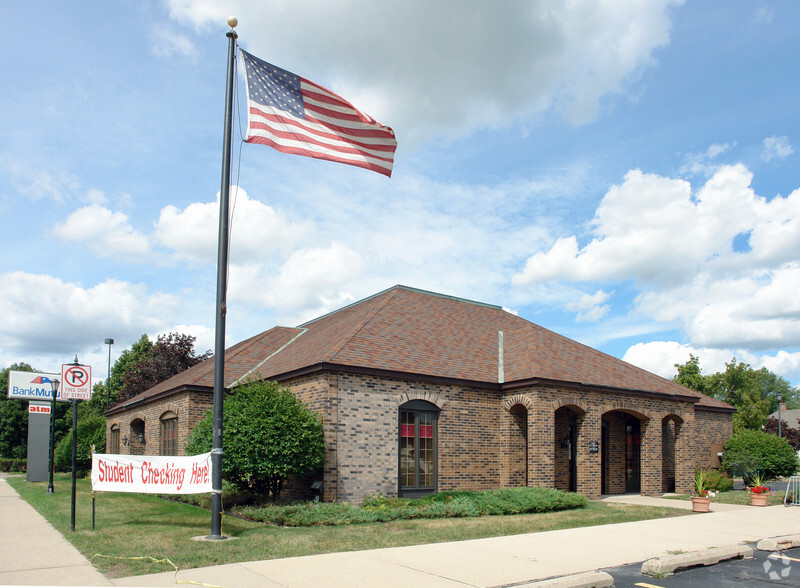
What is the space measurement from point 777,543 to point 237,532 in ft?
31.8

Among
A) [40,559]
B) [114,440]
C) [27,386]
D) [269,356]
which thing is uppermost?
[269,356]

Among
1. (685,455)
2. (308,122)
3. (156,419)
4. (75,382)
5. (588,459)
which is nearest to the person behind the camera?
Result: (308,122)

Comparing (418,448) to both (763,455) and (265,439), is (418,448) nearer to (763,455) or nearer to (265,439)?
(265,439)

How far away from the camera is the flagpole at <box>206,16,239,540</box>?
448 inches

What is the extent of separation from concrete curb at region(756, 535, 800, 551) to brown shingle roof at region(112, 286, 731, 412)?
8.47 meters

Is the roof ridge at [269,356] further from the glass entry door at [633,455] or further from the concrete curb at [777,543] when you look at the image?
the concrete curb at [777,543]

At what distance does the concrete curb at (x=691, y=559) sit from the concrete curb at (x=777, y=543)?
651mm

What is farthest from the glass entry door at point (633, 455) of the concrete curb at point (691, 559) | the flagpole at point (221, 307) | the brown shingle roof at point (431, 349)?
the flagpole at point (221, 307)

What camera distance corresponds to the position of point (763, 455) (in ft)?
84.2

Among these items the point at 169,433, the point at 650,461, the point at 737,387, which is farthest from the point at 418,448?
the point at 737,387

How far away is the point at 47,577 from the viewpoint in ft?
28.1

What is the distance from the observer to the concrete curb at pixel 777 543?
439 inches

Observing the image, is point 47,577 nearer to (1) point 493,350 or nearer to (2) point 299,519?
(2) point 299,519

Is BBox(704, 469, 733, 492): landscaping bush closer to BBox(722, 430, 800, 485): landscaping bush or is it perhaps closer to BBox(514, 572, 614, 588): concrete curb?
BBox(722, 430, 800, 485): landscaping bush
